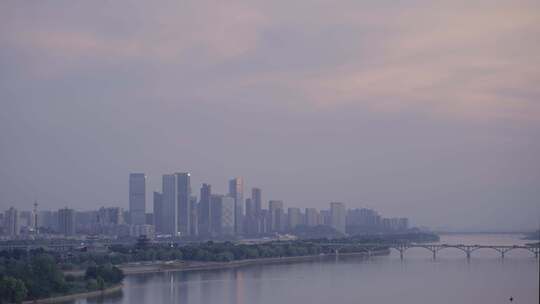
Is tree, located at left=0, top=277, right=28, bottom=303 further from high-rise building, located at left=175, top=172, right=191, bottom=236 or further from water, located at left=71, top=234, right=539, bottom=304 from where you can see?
high-rise building, located at left=175, top=172, right=191, bottom=236

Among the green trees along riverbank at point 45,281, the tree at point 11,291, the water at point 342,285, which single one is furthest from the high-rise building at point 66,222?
the tree at point 11,291

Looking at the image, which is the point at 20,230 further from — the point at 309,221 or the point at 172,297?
the point at 172,297

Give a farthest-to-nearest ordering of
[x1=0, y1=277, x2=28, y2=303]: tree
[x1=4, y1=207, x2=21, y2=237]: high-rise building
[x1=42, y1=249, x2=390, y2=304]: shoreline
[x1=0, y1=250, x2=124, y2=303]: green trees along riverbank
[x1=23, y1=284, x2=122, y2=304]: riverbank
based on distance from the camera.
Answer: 1. [x1=4, y1=207, x2=21, y2=237]: high-rise building
2. [x1=42, y1=249, x2=390, y2=304]: shoreline
3. [x1=23, y1=284, x2=122, y2=304]: riverbank
4. [x1=0, y1=250, x2=124, y2=303]: green trees along riverbank
5. [x1=0, y1=277, x2=28, y2=303]: tree

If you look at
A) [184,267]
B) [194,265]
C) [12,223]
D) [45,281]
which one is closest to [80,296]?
[45,281]

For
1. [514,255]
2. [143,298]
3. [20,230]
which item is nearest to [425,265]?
[514,255]

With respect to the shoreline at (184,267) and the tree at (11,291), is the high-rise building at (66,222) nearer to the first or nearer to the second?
the shoreline at (184,267)

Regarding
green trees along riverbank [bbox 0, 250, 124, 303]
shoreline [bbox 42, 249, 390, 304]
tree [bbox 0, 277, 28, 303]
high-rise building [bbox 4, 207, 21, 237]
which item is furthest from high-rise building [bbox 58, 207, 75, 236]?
tree [bbox 0, 277, 28, 303]
